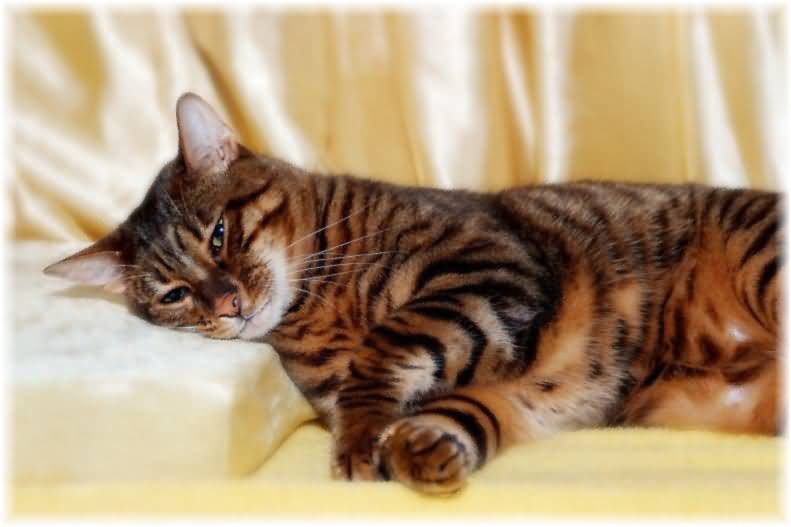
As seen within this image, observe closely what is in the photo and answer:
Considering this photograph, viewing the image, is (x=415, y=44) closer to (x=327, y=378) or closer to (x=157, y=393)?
(x=327, y=378)

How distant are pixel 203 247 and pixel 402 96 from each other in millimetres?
713

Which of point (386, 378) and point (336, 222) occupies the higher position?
point (336, 222)

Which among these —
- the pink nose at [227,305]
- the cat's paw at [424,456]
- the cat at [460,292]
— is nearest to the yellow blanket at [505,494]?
the cat's paw at [424,456]

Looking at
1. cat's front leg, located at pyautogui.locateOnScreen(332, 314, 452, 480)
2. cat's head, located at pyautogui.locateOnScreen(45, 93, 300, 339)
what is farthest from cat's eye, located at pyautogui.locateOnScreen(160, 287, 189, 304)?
cat's front leg, located at pyautogui.locateOnScreen(332, 314, 452, 480)

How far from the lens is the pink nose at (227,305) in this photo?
4.63 feet

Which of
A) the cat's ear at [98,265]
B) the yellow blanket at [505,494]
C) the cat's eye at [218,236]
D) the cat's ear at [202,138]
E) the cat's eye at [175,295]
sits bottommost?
the yellow blanket at [505,494]

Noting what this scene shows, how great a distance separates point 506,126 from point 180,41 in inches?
30.7

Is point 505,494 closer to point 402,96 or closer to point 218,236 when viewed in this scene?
point 218,236

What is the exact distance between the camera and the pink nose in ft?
4.63

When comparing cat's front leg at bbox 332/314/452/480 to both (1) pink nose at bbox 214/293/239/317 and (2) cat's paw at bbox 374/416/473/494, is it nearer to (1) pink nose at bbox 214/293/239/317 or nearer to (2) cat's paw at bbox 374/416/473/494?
(2) cat's paw at bbox 374/416/473/494

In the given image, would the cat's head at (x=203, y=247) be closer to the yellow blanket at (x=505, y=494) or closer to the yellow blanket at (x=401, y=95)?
the yellow blanket at (x=505, y=494)

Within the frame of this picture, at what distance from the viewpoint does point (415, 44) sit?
1974 millimetres

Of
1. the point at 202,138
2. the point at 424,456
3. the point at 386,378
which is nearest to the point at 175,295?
the point at 202,138

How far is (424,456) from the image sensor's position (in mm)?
1131
